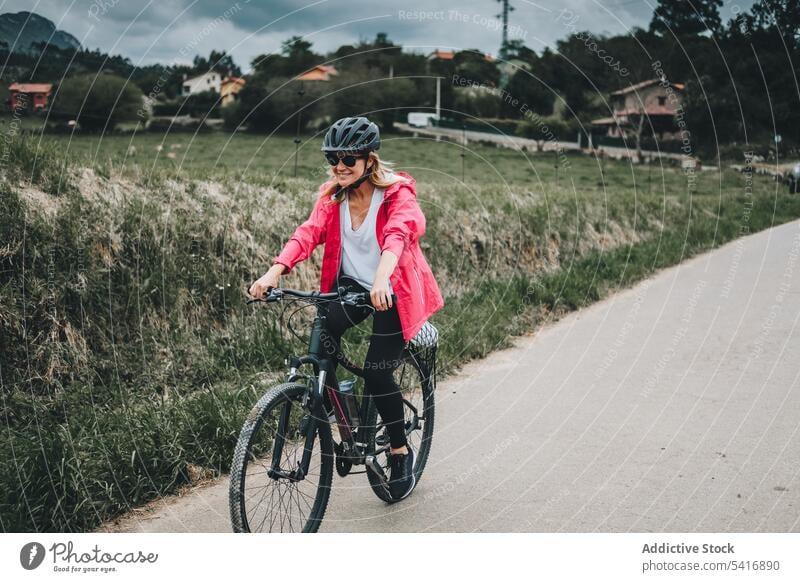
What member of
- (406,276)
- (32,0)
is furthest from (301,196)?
(406,276)

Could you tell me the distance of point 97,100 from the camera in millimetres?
8297

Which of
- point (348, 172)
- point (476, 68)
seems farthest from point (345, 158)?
point (476, 68)

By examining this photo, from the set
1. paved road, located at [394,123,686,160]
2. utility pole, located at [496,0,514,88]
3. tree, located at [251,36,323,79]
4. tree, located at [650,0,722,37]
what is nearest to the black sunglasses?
utility pole, located at [496,0,514,88]

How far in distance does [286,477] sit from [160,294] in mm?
3341

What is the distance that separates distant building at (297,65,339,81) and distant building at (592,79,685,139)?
347cm

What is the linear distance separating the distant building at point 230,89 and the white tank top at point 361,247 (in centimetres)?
405

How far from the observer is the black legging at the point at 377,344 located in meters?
3.96

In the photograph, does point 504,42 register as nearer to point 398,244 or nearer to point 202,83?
point 202,83

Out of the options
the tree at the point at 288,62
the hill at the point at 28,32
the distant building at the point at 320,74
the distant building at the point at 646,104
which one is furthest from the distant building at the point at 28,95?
the distant building at the point at 646,104

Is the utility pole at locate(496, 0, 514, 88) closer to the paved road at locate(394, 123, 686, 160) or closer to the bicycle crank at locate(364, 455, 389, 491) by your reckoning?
the paved road at locate(394, 123, 686, 160)

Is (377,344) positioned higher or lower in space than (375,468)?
higher

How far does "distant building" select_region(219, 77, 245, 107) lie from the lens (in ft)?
25.2

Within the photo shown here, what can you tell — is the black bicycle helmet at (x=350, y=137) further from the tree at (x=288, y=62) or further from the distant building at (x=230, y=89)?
the distant building at (x=230, y=89)
